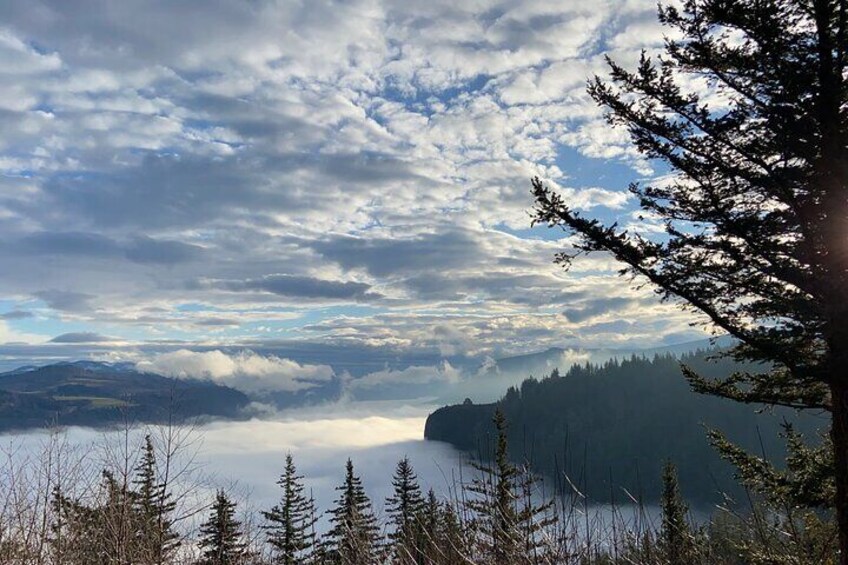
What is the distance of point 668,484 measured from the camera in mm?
30188

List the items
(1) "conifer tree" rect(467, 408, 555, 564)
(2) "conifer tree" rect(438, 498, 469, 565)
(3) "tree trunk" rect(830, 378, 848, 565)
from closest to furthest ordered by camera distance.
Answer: (1) "conifer tree" rect(467, 408, 555, 564) → (2) "conifer tree" rect(438, 498, 469, 565) → (3) "tree trunk" rect(830, 378, 848, 565)

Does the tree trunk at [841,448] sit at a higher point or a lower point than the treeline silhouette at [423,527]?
higher

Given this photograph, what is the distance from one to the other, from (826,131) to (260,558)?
14320 millimetres

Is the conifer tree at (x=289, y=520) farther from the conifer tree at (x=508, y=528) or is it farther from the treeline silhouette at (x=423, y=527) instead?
the conifer tree at (x=508, y=528)

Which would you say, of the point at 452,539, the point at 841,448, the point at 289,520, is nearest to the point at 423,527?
the point at 452,539

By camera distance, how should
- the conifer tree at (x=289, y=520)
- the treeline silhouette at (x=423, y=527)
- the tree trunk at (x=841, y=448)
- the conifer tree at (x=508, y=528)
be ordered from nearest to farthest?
the conifer tree at (x=508, y=528) < the treeline silhouette at (x=423, y=527) < the tree trunk at (x=841, y=448) < the conifer tree at (x=289, y=520)

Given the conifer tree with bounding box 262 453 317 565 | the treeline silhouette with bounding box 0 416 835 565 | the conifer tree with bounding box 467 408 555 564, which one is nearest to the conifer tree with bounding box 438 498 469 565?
the treeline silhouette with bounding box 0 416 835 565

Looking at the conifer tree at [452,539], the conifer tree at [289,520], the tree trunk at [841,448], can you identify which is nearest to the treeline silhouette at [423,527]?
the conifer tree at [452,539]

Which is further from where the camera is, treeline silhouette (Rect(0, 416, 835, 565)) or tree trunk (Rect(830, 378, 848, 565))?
tree trunk (Rect(830, 378, 848, 565))

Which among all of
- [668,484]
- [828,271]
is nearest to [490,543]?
[828,271]

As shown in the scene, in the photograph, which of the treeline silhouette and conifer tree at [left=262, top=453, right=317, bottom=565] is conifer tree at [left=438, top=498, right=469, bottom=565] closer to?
the treeline silhouette

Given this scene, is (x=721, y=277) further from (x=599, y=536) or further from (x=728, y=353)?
(x=599, y=536)

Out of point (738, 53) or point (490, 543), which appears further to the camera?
point (738, 53)

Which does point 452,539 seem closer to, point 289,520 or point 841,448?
point 841,448
